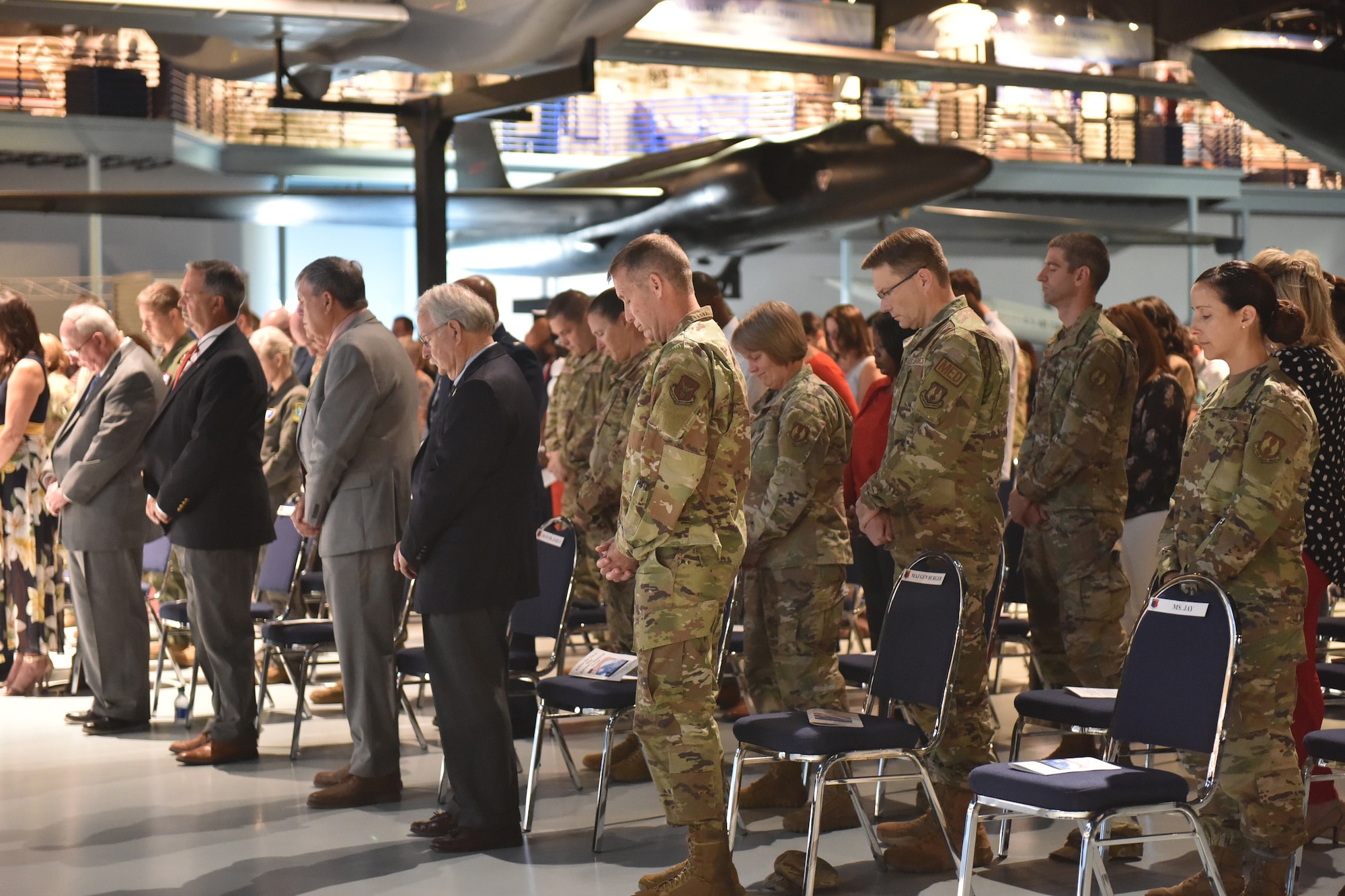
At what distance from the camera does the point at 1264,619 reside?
2.90m

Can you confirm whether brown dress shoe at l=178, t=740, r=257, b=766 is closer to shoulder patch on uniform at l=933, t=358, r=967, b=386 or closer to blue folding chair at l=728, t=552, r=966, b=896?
blue folding chair at l=728, t=552, r=966, b=896

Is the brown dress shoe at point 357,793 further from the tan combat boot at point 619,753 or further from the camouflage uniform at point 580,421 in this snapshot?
the camouflage uniform at point 580,421

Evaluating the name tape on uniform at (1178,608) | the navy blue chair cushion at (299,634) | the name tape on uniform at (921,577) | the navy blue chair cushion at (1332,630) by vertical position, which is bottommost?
the navy blue chair cushion at (299,634)

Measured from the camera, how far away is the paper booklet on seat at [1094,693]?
10.6 ft

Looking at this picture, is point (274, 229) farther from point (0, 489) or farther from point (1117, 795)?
point (1117, 795)

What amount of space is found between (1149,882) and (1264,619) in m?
0.78

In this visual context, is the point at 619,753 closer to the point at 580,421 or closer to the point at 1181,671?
the point at 580,421

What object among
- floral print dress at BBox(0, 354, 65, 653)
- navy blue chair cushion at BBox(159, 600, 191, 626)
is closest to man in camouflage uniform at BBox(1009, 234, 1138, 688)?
navy blue chair cushion at BBox(159, 600, 191, 626)

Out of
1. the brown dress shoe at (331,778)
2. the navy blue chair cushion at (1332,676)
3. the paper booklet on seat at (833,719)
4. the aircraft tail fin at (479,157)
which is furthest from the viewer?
the aircraft tail fin at (479,157)

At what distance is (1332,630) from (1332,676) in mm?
734

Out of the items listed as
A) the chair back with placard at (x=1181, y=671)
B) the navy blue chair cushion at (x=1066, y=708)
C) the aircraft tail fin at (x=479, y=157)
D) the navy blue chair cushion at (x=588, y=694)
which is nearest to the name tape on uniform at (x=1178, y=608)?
the chair back with placard at (x=1181, y=671)

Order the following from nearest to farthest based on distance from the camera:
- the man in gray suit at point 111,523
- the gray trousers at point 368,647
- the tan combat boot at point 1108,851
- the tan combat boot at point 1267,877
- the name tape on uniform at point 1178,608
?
the name tape on uniform at point 1178,608
the tan combat boot at point 1267,877
the tan combat boot at point 1108,851
the gray trousers at point 368,647
the man in gray suit at point 111,523

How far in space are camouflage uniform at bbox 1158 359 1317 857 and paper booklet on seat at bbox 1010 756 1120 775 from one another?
33 centimetres

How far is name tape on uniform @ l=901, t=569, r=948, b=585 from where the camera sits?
127 inches
